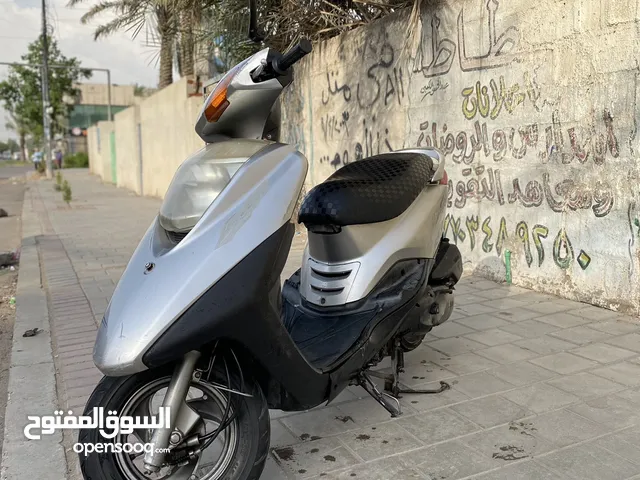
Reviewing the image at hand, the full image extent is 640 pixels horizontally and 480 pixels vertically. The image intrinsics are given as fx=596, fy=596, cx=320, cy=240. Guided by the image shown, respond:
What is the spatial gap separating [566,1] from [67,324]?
14.6 feet

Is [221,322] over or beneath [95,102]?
beneath

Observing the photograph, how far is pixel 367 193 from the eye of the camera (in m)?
2.81

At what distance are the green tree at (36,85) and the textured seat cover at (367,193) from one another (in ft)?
127

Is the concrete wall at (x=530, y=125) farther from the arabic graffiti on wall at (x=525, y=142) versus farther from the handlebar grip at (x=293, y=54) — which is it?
the handlebar grip at (x=293, y=54)

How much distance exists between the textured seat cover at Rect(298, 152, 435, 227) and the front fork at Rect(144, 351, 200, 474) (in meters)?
1.00

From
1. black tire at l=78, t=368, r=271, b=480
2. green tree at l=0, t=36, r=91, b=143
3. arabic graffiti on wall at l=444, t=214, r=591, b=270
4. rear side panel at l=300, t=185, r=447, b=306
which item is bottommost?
black tire at l=78, t=368, r=271, b=480

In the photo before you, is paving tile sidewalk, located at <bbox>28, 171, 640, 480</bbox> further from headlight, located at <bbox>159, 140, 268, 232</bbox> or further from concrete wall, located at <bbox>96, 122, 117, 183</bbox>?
concrete wall, located at <bbox>96, 122, 117, 183</bbox>

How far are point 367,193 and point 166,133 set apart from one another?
1287 centimetres

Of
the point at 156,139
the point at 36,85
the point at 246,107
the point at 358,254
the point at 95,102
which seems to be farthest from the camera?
the point at 95,102

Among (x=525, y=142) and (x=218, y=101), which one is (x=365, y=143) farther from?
(x=218, y=101)

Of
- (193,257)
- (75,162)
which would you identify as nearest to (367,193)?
(193,257)

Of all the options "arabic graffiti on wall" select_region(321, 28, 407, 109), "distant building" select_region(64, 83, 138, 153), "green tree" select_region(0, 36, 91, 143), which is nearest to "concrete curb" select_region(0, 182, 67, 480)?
"arabic graffiti on wall" select_region(321, 28, 407, 109)

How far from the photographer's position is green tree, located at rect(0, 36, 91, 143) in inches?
1481

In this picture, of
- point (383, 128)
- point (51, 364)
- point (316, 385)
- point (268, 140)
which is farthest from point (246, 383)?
point (383, 128)
